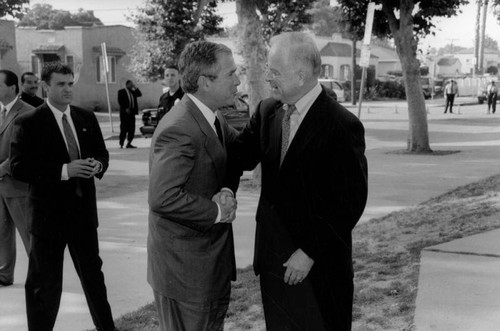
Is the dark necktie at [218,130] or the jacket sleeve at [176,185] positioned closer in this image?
the jacket sleeve at [176,185]

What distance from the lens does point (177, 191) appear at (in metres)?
3.09

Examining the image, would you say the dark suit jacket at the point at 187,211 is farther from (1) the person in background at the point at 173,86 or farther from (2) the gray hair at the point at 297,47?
(1) the person in background at the point at 173,86

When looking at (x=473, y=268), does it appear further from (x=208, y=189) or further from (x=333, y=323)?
(x=208, y=189)

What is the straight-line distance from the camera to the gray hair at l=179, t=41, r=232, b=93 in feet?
10.7

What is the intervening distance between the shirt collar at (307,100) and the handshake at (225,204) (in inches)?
20.7

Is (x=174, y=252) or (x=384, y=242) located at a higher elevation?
(x=174, y=252)

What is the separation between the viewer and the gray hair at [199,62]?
326 cm

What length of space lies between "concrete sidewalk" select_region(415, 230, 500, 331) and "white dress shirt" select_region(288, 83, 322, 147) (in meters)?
1.88

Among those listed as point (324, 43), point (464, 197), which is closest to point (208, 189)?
point (464, 197)

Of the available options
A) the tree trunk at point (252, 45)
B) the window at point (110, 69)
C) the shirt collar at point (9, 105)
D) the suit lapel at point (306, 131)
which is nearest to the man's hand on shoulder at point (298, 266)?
the suit lapel at point (306, 131)

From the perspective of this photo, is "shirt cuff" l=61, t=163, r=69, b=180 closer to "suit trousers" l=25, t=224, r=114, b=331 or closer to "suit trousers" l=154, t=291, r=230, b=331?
"suit trousers" l=25, t=224, r=114, b=331

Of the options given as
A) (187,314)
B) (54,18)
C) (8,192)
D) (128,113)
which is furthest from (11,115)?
(54,18)

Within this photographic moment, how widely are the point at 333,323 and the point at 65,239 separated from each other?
208 cm

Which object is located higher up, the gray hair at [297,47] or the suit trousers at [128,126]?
the gray hair at [297,47]
